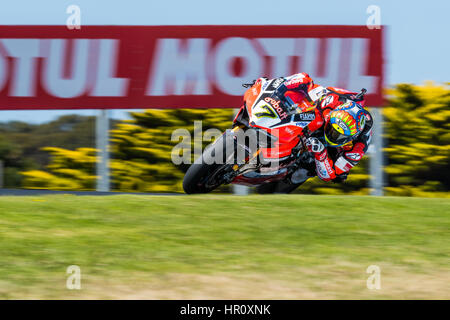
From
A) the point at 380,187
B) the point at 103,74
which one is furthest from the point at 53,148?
the point at 380,187

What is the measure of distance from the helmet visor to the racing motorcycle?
25 cm

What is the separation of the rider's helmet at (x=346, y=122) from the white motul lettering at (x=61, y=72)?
16.7 ft

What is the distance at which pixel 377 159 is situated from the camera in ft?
39.5

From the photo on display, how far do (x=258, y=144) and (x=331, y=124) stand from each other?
0.91 meters

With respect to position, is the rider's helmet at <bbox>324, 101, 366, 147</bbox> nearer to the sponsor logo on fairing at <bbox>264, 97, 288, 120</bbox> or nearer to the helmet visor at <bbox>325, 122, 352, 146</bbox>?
the helmet visor at <bbox>325, 122, 352, 146</bbox>

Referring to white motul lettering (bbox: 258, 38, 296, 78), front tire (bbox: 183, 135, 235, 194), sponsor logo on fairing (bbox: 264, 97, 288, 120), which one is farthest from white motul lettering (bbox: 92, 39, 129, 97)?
sponsor logo on fairing (bbox: 264, 97, 288, 120)

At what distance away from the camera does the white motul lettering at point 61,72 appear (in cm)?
1195

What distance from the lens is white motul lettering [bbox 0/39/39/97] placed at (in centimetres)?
1192

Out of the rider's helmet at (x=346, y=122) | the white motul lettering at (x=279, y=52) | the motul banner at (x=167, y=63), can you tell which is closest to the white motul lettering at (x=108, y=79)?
the motul banner at (x=167, y=63)
